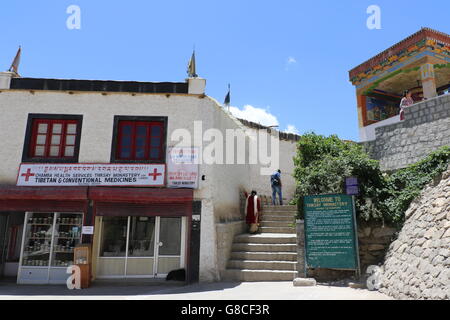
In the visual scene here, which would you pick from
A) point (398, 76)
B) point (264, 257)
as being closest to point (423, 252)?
point (264, 257)

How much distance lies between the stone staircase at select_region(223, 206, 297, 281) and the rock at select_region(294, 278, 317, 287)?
860 mm

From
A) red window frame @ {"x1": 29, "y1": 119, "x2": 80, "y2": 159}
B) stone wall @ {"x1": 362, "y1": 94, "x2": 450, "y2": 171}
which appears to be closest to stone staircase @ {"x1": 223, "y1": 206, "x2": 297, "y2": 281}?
stone wall @ {"x1": 362, "y1": 94, "x2": 450, "y2": 171}

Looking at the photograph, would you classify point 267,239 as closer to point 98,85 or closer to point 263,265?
point 263,265

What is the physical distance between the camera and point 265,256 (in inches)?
371

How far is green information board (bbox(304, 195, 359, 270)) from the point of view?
7559 millimetres

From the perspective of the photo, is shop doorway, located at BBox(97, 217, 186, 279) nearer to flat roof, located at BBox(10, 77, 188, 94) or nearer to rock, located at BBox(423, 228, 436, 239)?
flat roof, located at BBox(10, 77, 188, 94)

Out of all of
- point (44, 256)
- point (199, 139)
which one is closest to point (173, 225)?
point (199, 139)

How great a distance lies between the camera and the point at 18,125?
9.66m

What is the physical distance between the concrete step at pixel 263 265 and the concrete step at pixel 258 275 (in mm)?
183

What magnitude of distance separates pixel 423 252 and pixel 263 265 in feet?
14.0

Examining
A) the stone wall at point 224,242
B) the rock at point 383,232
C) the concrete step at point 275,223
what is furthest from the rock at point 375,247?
the stone wall at point 224,242

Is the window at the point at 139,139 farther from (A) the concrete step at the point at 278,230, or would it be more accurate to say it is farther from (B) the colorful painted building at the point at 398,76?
(B) the colorful painted building at the point at 398,76

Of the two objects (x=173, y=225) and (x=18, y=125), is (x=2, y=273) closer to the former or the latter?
(x=18, y=125)

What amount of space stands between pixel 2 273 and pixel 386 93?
709 inches
